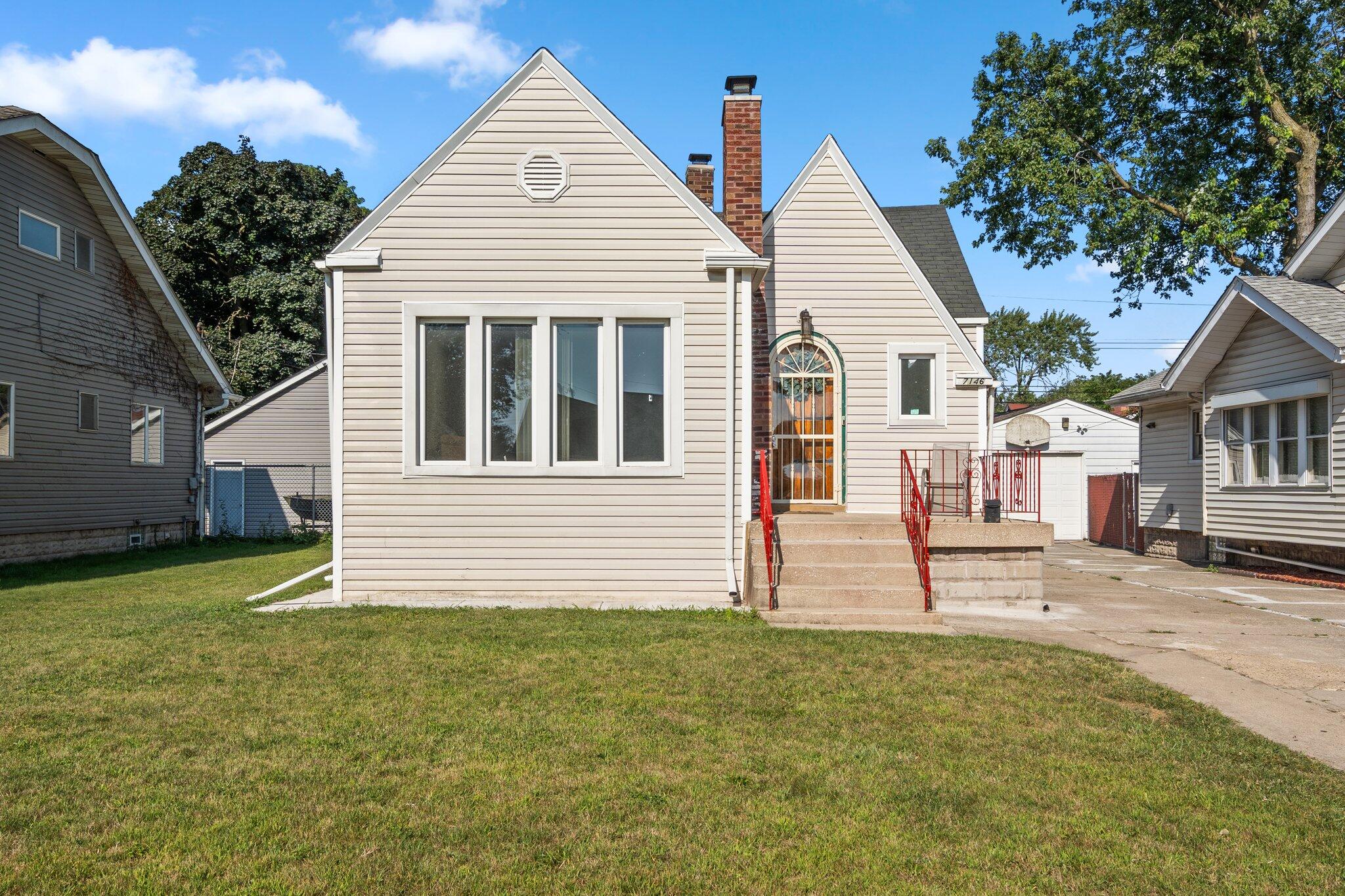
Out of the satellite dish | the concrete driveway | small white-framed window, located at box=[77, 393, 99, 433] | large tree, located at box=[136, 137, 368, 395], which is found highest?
large tree, located at box=[136, 137, 368, 395]

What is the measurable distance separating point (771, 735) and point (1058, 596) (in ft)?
24.4

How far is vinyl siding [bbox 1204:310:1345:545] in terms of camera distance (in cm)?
1277

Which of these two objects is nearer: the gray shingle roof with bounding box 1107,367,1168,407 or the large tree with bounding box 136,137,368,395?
the gray shingle roof with bounding box 1107,367,1168,407

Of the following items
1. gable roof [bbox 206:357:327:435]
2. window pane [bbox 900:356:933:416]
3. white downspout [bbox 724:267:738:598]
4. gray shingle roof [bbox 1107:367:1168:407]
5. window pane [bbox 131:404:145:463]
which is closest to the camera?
white downspout [bbox 724:267:738:598]

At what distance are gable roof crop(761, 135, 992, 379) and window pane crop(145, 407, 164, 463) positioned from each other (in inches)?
526

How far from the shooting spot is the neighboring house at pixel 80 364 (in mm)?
14398

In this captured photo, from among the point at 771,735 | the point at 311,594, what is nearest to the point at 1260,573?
the point at 771,735

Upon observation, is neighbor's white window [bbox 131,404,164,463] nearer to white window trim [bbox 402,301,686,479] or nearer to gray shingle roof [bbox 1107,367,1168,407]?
white window trim [bbox 402,301,686,479]

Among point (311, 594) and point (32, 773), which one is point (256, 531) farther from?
point (32, 773)

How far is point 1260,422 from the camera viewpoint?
48.6 feet

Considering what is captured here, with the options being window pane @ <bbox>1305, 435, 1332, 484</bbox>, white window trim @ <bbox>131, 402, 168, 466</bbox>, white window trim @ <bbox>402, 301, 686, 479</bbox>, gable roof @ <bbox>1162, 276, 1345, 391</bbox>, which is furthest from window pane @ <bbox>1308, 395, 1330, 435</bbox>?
white window trim @ <bbox>131, 402, 168, 466</bbox>

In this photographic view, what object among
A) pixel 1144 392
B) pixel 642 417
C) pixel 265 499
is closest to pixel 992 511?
pixel 642 417

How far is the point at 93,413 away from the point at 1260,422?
64.7 ft

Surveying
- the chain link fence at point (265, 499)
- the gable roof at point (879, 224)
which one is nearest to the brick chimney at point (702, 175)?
the gable roof at point (879, 224)
